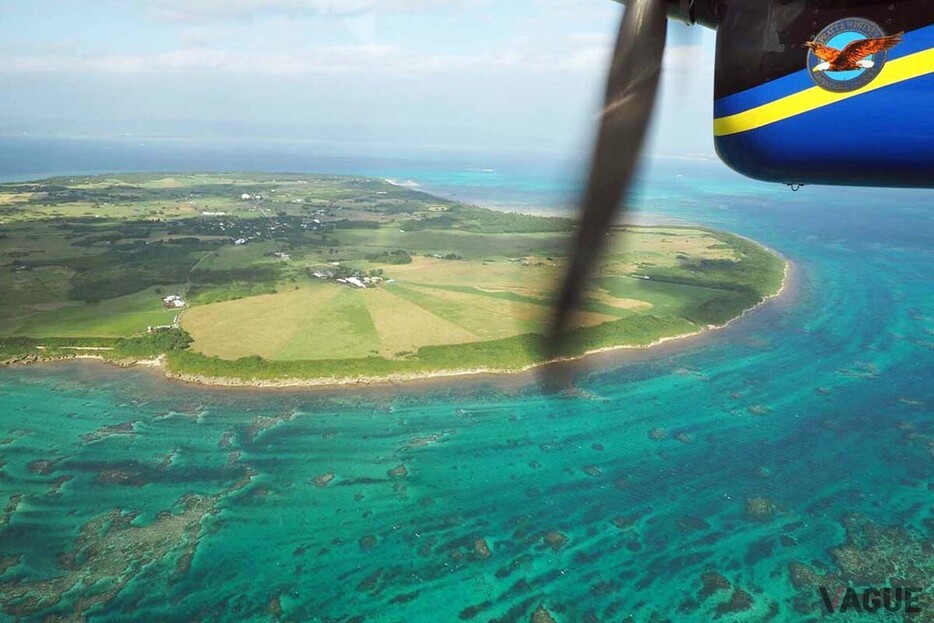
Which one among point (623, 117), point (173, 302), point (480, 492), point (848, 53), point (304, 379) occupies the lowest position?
point (480, 492)

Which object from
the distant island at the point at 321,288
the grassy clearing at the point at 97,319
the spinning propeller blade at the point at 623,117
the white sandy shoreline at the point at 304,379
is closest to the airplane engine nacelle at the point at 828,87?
the spinning propeller blade at the point at 623,117

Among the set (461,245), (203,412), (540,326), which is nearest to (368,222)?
(461,245)

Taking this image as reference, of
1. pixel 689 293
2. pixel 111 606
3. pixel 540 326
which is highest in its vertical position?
pixel 540 326

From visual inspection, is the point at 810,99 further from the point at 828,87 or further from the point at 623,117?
the point at 623,117

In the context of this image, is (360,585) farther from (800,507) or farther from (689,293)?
(689,293)

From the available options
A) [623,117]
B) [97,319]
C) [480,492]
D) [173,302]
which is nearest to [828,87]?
[623,117]
